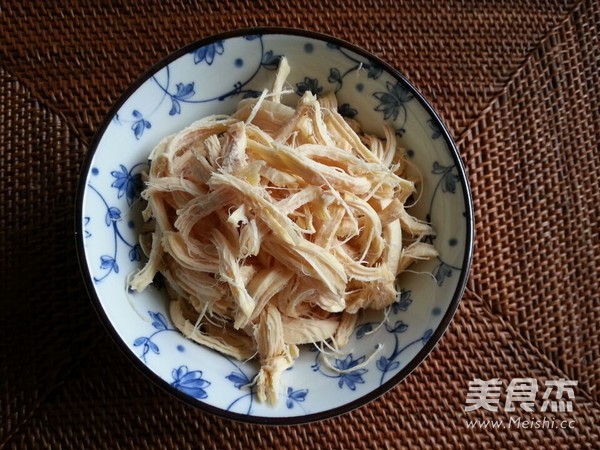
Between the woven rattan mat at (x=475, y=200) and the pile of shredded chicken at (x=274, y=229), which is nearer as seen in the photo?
the pile of shredded chicken at (x=274, y=229)

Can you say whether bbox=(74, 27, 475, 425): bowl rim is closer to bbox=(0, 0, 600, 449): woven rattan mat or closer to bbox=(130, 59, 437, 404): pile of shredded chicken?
bbox=(130, 59, 437, 404): pile of shredded chicken

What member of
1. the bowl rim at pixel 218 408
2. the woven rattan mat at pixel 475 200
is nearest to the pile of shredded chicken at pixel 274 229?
the bowl rim at pixel 218 408

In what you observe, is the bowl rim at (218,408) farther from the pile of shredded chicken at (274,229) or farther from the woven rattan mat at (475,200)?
the woven rattan mat at (475,200)

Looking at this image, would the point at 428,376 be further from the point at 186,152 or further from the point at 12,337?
the point at 12,337

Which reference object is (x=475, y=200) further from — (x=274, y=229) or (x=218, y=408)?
(x=218, y=408)

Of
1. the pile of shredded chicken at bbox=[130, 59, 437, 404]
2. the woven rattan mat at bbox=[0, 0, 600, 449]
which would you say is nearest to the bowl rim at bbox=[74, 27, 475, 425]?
the pile of shredded chicken at bbox=[130, 59, 437, 404]

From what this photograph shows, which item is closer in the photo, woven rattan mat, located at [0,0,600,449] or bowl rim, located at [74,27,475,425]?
bowl rim, located at [74,27,475,425]
